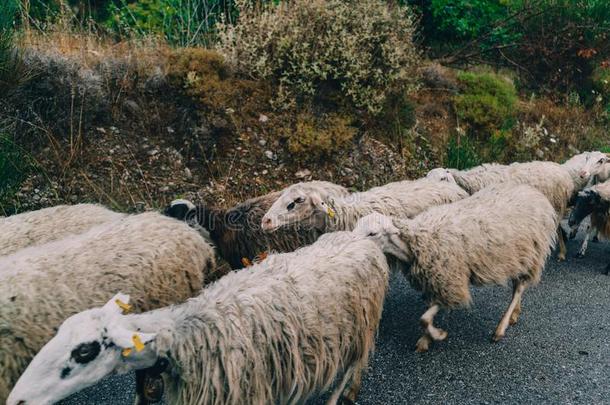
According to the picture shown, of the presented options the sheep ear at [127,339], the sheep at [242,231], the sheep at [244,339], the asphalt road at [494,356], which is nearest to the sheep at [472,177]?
the asphalt road at [494,356]

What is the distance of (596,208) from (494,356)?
3144 mm

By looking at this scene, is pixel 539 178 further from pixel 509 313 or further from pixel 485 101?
pixel 485 101

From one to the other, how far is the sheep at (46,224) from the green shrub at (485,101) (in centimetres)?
717

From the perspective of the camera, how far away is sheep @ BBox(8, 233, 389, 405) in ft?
8.20

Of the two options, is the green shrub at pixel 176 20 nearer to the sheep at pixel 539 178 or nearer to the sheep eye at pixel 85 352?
the sheep at pixel 539 178

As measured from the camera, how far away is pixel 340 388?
11.8 ft

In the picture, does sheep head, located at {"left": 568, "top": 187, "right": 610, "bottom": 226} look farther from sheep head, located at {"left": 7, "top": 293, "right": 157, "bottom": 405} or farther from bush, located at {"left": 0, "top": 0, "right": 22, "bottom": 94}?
bush, located at {"left": 0, "top": 0, "right": 22, "bottom": 94}

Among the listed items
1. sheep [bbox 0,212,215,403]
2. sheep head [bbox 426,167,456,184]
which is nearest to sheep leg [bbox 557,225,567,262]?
sheep head [bbox 426,167,456,184]

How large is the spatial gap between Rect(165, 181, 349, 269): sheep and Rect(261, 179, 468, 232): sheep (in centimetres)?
19

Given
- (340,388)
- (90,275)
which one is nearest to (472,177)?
(340,388)

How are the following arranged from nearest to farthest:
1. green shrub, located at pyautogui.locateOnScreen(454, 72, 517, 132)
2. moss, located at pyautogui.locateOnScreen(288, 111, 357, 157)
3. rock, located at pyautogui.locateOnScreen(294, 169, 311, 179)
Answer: rock, located at pyautogui.locateOnScreen(294, 169, 311, 179)
moss, located at pyautogui.locateOnScreen(288, 111, 357, 157)
green shrub, located at pyautogui.locateOnScreen(454, 72, 517, 132)

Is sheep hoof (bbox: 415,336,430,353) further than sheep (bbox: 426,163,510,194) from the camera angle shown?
No

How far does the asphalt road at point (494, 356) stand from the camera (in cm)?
378

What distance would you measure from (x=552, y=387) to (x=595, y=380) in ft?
1.23
